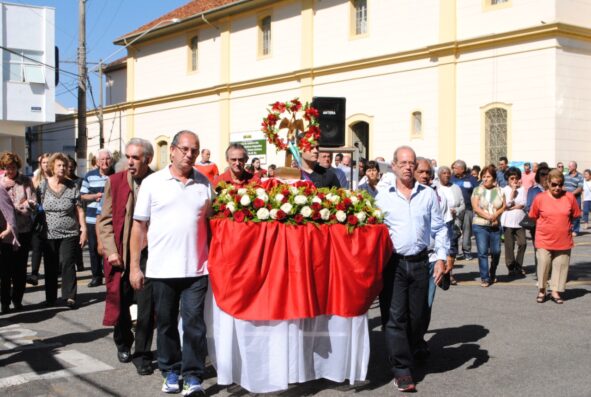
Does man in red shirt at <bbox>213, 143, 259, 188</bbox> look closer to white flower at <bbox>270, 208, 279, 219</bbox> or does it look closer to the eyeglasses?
the eyeglasses

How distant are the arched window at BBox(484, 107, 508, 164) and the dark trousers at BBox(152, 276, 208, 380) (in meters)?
19.4

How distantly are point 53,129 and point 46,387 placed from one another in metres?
53.7


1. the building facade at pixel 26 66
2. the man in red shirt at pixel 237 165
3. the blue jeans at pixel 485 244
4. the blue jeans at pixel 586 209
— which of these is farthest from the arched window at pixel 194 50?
the man in red shirt at pixel 237 165

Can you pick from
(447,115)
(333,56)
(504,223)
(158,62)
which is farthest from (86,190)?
(158,62)

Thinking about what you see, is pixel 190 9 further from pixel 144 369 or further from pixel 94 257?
pixel 144 369

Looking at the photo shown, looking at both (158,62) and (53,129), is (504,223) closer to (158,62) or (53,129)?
(158,62)

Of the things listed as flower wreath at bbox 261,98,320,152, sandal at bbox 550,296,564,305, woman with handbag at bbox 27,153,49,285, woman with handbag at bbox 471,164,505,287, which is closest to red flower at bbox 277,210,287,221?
flower wreath at bbox 261,98,320,152

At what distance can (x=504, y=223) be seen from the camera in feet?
46.5

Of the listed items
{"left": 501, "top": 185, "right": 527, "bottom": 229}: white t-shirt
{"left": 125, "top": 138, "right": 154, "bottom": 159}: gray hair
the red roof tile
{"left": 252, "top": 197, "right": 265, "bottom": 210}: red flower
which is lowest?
{"left": 501, "top": 185, "right": 527, "bottom": 229}: white t-shirt

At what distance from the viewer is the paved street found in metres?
6.49

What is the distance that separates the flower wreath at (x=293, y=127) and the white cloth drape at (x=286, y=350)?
9.58 feet

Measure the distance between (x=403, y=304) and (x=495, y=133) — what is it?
1892 centimetres

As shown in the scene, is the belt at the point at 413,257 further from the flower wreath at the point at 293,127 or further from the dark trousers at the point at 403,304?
the flower wreath at the point at 293,127

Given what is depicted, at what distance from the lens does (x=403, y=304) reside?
6609mm
